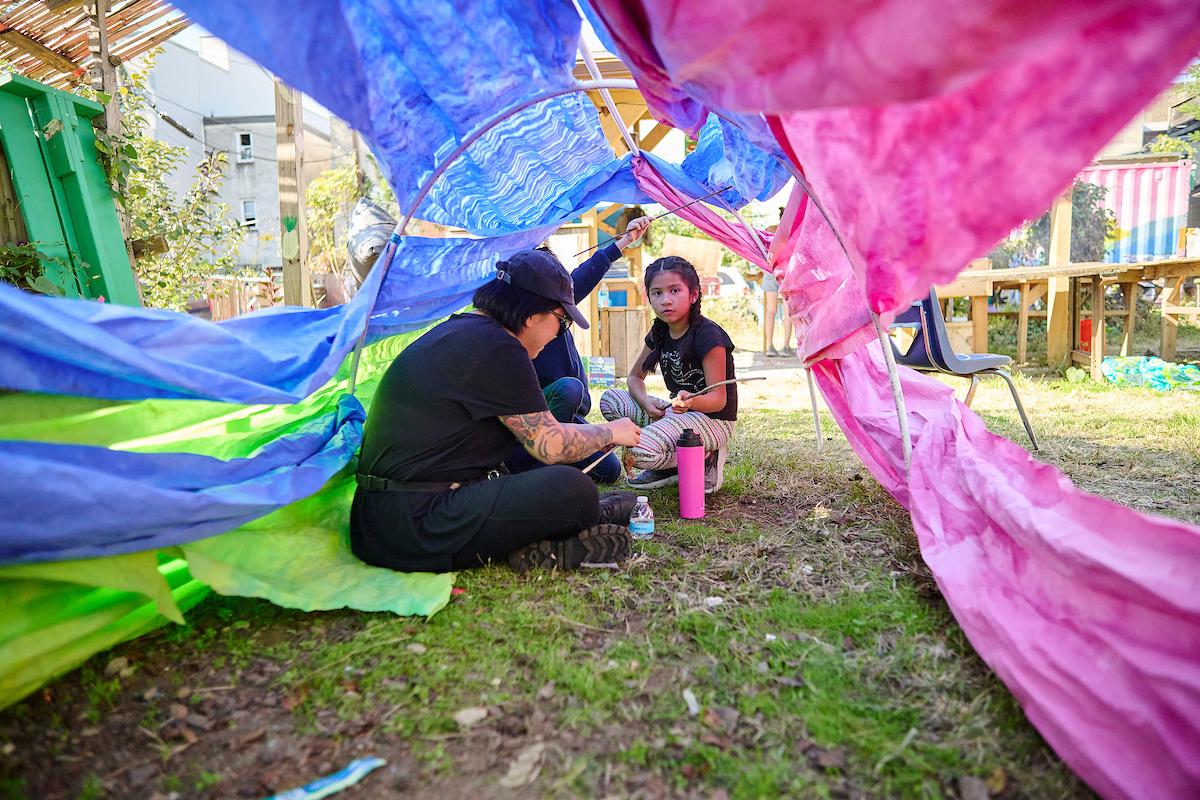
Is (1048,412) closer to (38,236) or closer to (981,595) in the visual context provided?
(981,595)

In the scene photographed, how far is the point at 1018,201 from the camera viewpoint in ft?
4.79

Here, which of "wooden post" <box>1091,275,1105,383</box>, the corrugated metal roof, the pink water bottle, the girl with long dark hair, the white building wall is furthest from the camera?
the white building wall

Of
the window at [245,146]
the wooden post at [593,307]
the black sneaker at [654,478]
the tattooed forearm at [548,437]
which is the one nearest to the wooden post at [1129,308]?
the wooden post at [593,307]

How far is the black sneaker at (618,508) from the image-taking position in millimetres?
2980

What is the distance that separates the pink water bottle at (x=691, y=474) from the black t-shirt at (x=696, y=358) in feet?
1.40

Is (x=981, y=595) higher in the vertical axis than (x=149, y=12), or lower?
lower

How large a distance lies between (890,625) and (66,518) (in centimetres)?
213

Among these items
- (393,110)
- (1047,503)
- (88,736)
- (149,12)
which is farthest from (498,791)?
(149,12)

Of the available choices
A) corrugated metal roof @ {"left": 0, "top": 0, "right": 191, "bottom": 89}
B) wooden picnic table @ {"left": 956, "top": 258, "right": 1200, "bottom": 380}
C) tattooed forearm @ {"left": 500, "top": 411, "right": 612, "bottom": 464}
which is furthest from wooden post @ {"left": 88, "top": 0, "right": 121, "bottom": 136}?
wooden picnic table @ {"left": 956, "top": 258, "right": 1200, "bottom": 380}

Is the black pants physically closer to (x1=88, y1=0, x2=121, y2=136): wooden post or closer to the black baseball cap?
the black baseball cap

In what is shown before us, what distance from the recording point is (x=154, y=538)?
1.87 meters

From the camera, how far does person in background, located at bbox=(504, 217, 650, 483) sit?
3594 mm

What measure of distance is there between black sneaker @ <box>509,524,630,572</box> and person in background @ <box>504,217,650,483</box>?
2.64 ft

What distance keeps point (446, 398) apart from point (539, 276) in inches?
20.6
